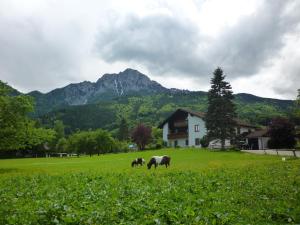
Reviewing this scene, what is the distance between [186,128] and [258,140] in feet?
64.9

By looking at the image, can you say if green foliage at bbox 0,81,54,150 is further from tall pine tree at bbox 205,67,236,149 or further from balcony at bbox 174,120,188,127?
balcony at bbox 174,120,188,127

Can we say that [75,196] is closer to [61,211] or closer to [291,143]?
[61,211]

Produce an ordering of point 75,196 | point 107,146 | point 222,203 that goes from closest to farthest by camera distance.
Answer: point 222,203 < point 75,196 < point 107,146

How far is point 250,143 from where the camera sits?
9100 cm

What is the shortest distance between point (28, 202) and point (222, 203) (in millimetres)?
6797

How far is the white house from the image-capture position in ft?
304

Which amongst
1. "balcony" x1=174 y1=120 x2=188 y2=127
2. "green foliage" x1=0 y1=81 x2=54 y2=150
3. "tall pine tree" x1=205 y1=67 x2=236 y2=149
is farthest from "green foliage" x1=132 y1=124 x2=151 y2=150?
"green foliage" x1=0 y1=81 x2=54 y2=150

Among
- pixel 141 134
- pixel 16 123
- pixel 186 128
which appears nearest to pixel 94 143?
pixel 141 134

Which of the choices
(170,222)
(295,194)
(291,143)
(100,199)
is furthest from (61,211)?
(291,143)

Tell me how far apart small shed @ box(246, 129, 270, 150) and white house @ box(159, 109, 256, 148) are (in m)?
3.70

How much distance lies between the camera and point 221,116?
68562 millimetres

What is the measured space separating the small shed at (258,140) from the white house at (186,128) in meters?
3.70

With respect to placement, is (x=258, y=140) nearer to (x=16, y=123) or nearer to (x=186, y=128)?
(x=186, y=128)

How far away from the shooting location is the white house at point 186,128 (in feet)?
304
